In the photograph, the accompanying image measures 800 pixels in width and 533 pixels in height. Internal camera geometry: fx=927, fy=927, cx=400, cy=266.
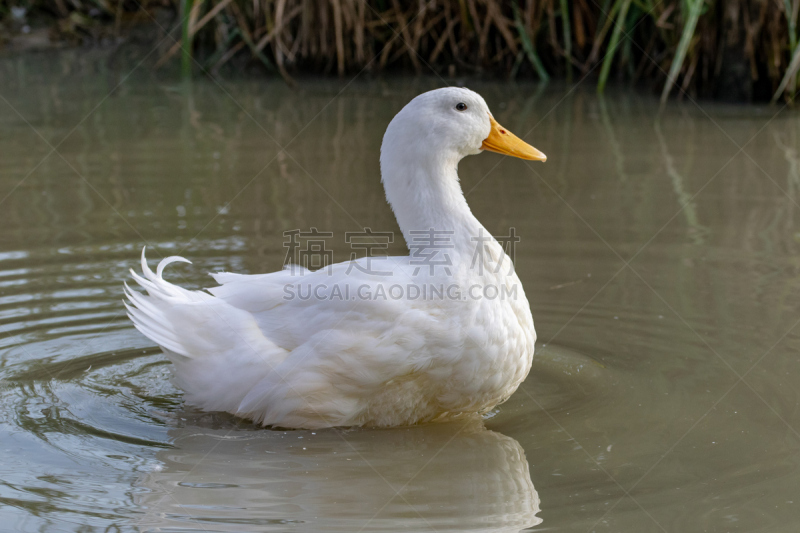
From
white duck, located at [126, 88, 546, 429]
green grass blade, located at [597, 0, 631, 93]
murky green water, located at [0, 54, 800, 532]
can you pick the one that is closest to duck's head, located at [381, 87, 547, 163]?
white duck, located at [126, 88, 546, 429]

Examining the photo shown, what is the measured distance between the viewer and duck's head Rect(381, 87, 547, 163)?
11.7ft

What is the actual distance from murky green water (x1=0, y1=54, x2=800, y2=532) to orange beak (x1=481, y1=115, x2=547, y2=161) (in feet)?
2.98

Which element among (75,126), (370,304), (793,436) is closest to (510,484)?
(370,304)

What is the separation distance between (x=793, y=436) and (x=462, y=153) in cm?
165

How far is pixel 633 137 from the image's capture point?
8.16 metres

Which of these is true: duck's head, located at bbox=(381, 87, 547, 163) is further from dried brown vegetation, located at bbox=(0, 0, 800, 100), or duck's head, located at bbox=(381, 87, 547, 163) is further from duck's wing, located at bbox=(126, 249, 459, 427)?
dried brown vegetation, located at bbox=(0, 0, 800, 100)

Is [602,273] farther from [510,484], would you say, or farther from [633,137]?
[633,137]

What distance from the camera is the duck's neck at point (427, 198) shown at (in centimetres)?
358

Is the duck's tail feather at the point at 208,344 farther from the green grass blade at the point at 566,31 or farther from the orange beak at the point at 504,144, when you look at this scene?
the green grass blade at the point at 566,31

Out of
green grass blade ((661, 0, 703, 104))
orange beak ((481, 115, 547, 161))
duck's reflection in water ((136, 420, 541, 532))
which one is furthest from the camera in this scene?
green grass blade ((661, 0, 703, 104))

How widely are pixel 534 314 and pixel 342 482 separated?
1.78 m

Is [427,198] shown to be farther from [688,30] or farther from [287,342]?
[688,30]

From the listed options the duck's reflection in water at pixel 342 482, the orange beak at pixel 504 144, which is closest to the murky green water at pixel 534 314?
the duck's reflection in water at pixel 342 482

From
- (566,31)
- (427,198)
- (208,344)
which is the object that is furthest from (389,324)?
(566,31)
